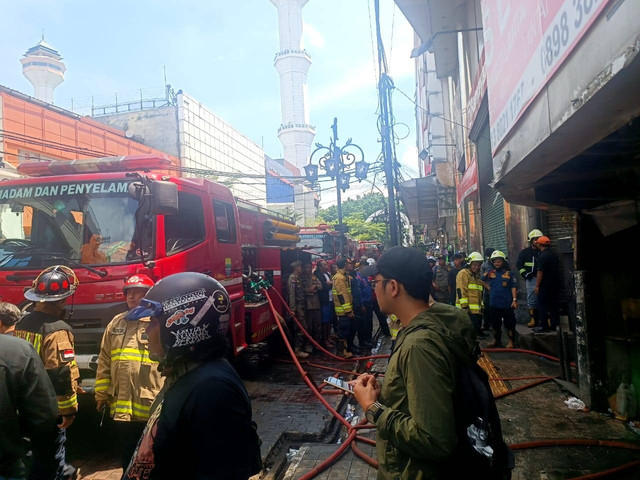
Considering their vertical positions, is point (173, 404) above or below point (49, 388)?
above

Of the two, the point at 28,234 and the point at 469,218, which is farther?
the point at 469,218

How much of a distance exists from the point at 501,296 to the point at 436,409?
261 inches

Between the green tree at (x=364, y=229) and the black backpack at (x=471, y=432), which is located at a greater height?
the green tree at (x=364, y=229)

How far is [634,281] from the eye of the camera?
457cm

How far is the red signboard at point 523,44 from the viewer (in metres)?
2.36

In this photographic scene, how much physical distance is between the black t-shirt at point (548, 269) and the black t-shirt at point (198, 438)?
6.96m

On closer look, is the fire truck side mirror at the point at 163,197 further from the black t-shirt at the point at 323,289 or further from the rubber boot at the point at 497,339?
the rubber boot at the point at 497,339

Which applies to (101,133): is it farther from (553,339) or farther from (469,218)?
(553,339)

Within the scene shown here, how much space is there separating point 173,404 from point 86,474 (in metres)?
3.43

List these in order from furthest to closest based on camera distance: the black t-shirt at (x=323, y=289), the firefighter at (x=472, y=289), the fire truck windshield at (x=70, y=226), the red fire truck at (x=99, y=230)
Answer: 1. the black t-shirt at (x=323, y=289)
2. the firefighter at (x=472, y=289)
3. the fire truck windshield at (x=70, y=226)
4. the red fire truck at (x=99, y=230)

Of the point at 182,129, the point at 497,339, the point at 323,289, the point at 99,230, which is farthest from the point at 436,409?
the point at 182,129

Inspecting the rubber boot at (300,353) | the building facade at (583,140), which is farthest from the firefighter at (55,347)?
the rubber boot at (300,353)

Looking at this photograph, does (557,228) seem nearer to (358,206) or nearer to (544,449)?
(544,449)

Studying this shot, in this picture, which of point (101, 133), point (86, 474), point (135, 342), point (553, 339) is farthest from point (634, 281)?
point (101, 133)
